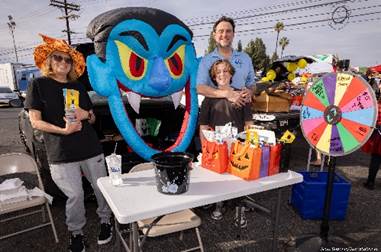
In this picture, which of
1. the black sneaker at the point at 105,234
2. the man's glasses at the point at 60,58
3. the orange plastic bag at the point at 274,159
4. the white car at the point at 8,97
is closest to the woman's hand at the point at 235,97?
the orange plastic bag at the point at 274,159

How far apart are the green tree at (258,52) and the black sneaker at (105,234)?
4139 centimetres

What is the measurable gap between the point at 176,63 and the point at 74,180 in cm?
155

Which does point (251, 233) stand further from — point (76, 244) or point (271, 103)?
point (271, 103)

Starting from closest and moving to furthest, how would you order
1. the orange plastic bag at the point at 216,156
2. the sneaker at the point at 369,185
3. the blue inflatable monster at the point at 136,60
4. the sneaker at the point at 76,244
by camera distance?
the orange plastic bag at the point at 216,156
the sneaker at the point at 76,244
the blue inflatable monster at the point at 136,60
the sneaker at the point at 369,185

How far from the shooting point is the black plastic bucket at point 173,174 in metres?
1.58

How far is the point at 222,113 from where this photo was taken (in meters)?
2.61

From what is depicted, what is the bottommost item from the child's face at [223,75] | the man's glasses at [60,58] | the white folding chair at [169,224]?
the white folding chair at [169,224]

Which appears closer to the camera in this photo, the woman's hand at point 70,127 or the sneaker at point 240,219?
the woman's hand at point 70,127

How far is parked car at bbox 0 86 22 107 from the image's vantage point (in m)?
15.0

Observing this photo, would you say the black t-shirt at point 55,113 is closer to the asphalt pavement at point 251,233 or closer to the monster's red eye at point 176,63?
the asphalt pavement at point 251,233

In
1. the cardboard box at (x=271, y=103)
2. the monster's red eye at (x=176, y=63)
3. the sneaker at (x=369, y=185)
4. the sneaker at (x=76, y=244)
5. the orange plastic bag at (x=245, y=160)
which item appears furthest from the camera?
the cardboard box at (x=271, y=103)

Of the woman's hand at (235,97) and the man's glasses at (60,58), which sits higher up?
the man's glasses at (60,58)

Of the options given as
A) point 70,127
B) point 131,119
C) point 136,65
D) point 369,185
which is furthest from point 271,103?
point 70,127

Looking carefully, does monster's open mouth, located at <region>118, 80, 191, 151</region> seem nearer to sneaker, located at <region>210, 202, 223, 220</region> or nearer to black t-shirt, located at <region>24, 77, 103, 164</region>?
black t-shirt, located at <region>24, 77, 103, 164</region>
